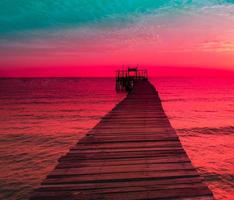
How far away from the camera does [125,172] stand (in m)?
4.68

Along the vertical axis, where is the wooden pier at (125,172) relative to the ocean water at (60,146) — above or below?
above

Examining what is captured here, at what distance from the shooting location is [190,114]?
27938 mm

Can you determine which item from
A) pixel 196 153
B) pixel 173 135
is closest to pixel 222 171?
pixel 196 153

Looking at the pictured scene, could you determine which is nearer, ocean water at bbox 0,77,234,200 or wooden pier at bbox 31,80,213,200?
wooden pier at bbox 31,80,213,200

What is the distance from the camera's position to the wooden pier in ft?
12.5

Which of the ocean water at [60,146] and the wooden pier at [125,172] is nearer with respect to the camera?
the wooden pier at [125,172]

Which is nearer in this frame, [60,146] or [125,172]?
[125,172]

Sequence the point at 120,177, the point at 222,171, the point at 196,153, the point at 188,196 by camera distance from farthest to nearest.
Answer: the point at 196,153, the point at 222,171, the point at 120,177, the point at 188,196

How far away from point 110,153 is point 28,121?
65.5 ft

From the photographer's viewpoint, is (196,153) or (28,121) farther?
(28,121)

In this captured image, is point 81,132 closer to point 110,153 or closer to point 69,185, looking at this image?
point 110,153

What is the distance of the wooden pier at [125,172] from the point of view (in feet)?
12.5

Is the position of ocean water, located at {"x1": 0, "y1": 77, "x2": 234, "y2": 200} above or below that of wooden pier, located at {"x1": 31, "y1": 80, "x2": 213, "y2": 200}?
below

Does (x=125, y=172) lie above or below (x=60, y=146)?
above
